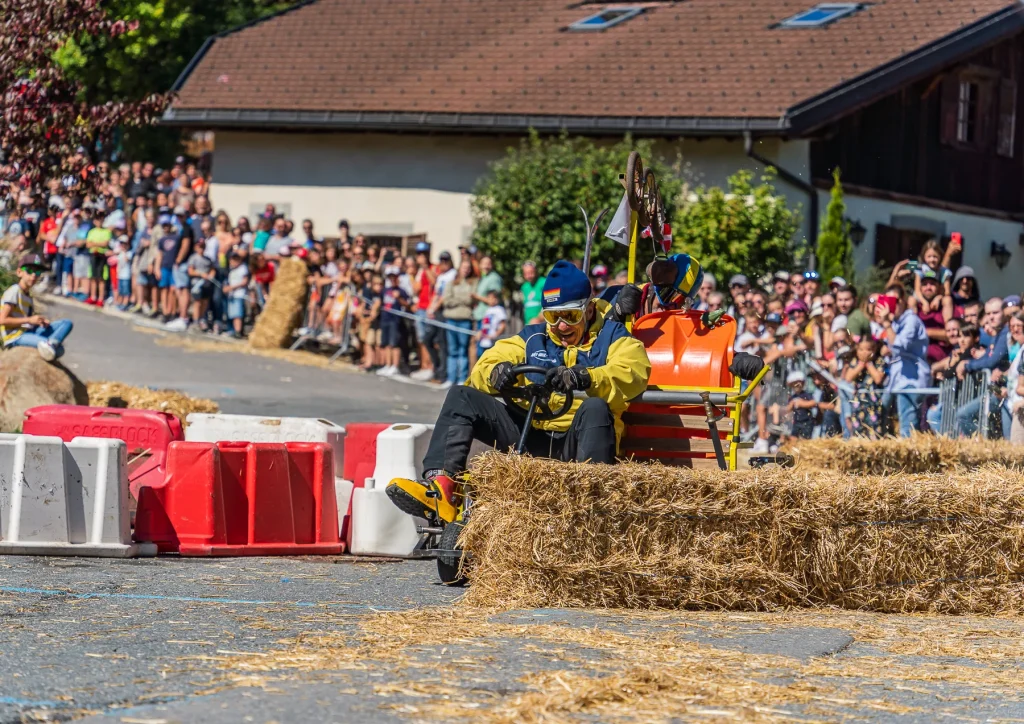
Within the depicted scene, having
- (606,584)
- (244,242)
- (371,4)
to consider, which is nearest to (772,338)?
(606,584)

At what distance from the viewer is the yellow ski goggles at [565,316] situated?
9891mm

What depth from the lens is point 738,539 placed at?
8508 millimetres

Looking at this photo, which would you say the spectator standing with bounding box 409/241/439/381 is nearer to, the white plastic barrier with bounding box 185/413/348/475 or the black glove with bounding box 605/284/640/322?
the white plastic barrier with bounding box 185/413/348/475

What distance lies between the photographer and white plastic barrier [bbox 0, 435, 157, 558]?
984 centimetres

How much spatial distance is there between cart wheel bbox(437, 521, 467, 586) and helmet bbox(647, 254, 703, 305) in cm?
310

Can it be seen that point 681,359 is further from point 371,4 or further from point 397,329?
point 371,4

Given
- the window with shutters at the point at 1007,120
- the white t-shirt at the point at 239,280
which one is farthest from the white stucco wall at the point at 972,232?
the white t-shirt at the point at 239,280

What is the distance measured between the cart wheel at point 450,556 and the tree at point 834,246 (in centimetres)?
1581

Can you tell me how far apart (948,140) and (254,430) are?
2117 cm

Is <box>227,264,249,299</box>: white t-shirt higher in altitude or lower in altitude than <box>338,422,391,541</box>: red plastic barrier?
A: higher

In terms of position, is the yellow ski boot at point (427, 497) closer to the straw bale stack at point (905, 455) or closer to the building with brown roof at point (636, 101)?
the straw bale stack at point (905, 455)

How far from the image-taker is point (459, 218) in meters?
29.7

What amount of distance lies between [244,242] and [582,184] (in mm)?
5390

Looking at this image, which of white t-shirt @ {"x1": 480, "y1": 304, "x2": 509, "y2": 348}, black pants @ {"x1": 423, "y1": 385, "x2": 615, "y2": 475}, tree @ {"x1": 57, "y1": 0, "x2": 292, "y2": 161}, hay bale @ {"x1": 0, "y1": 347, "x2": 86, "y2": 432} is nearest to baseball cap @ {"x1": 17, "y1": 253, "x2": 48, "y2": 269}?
hay bale @ {"x1": 0, "y1": 347, "x2": 86, "y2": 432}
